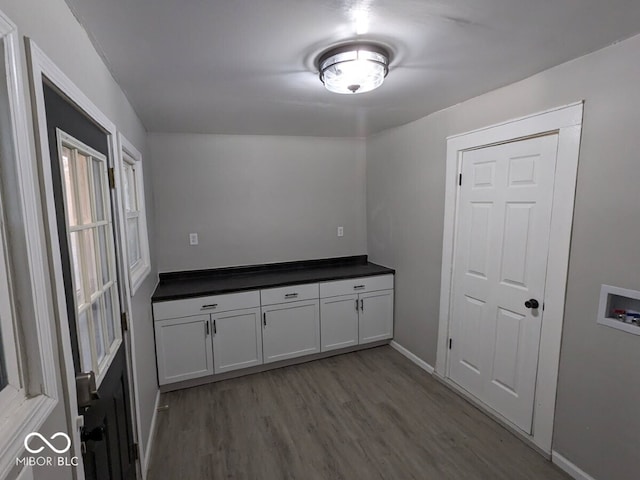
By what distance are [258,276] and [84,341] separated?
2.15 metres

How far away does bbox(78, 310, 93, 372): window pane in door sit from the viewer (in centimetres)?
111

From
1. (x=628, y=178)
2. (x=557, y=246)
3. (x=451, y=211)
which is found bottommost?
(x=557, y=246)

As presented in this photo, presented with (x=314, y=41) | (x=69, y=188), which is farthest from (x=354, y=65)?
(x=69, y=188)

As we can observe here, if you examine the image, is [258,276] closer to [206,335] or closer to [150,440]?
[206,335]

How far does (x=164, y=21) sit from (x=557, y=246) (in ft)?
7.28

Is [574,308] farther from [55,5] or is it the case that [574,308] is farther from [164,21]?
[55,5]

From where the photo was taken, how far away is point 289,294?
3053 mm

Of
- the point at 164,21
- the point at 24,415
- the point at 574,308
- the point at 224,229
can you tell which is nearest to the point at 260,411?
the point at 224,229

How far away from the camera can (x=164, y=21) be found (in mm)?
1246

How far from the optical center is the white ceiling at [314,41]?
1193mm

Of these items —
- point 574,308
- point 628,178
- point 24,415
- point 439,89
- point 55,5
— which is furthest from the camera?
point 439,89

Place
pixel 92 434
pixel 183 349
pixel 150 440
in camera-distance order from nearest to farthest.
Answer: pixel 92 434 < pixel 150 440 < pixel 183 349

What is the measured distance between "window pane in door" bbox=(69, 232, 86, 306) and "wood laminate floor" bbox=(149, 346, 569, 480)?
1.39 meters

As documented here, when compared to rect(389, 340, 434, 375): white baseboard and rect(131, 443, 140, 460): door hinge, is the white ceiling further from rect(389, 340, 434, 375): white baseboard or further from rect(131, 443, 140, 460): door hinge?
rect(389, 340, 434, 375): white baseboard
